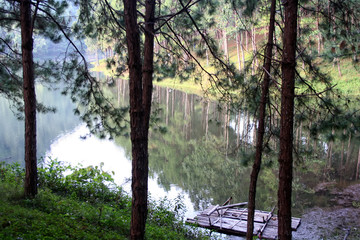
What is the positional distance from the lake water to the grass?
1697 millimetres

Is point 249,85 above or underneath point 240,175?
above

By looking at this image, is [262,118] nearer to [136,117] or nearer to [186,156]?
[136,117]

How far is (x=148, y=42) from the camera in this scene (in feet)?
22.2

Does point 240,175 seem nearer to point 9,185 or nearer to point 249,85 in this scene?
point 249,85

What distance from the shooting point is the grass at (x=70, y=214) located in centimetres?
534


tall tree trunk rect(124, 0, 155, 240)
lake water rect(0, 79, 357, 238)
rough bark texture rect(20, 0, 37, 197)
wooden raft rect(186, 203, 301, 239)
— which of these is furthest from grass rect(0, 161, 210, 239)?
lake water rect(0, 79, 357, 238)

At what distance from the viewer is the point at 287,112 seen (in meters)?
4.95

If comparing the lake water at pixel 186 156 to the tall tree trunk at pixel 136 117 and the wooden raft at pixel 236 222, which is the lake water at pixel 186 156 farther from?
the tall tree trunk at pixel 136 117

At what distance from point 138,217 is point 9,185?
4.52 m

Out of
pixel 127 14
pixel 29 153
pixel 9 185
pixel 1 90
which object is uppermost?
pixel 127 14

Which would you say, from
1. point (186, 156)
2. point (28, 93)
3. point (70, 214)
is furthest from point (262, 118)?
point (186, 156)

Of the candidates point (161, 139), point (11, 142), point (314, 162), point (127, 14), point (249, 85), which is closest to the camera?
point (127, 14)

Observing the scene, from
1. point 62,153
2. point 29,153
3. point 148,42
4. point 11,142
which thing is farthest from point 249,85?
point 11,142

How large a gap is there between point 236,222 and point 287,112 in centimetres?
653
